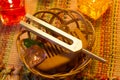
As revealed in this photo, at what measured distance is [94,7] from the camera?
786 millimetres

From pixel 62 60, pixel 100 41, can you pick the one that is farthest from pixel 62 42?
pixel 100 41

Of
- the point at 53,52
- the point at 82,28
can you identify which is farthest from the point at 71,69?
the point at 82,28

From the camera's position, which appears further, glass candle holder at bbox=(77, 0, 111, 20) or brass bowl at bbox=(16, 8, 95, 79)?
glass candle holder at bbox=(77, 0, 111, 20)

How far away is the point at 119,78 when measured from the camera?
72 centimetres

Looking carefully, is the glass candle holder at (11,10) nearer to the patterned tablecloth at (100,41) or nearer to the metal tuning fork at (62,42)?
the patterned tablecloth at (100,41)

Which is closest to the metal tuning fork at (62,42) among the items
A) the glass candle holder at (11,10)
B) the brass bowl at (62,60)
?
the brass bowl at (62,60)

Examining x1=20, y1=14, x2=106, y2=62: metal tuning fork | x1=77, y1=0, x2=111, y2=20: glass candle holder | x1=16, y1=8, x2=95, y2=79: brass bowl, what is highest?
x1=77, y1=0, x2=111, y2=20: glass candle holder

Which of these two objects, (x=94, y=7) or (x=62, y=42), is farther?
(x=94, y=7)

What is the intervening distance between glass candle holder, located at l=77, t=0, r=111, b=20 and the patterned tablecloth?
0.8 inches

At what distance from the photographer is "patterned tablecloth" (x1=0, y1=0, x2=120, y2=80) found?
2.42ft

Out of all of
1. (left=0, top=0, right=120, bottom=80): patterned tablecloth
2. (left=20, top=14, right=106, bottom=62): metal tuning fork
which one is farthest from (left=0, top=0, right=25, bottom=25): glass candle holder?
(left=20, top=14, right=106, bottom=62): metal tuning fork

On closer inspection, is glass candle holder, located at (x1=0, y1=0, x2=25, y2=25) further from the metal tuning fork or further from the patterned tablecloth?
the metal tuning fork

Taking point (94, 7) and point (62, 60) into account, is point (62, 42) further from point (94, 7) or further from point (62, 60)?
point (94, 7)

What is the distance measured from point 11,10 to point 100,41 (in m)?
0.26
